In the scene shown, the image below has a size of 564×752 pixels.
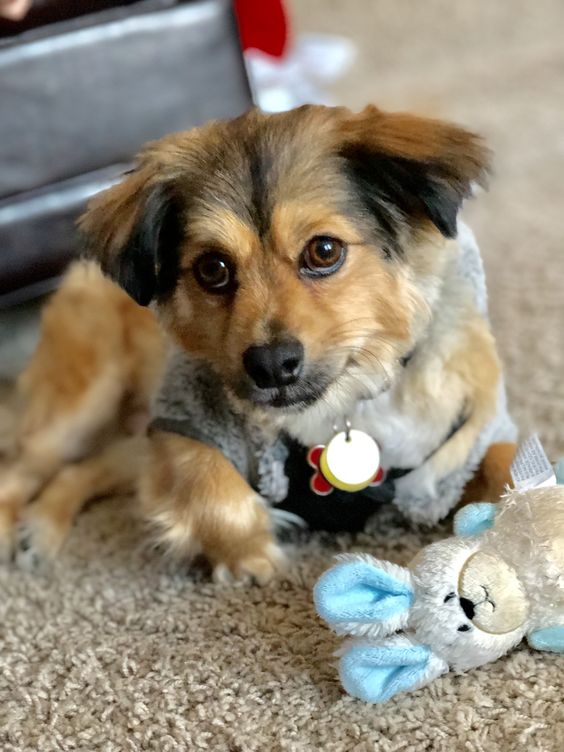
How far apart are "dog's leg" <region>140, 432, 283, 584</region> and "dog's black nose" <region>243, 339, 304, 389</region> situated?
0.23 meters

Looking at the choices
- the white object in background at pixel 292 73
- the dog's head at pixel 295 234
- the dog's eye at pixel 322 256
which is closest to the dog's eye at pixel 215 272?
the dog's head at pixel 295 234

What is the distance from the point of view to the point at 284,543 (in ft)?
4.92

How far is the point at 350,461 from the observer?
1355 millimetres

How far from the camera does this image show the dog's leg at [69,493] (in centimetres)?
157

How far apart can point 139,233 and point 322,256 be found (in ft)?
0.84

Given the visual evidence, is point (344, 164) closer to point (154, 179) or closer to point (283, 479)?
point (154, 179)

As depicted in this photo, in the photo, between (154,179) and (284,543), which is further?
(284,543)

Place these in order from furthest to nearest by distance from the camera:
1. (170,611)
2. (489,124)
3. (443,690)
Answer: (489,124) → (170,611) → (443,690)

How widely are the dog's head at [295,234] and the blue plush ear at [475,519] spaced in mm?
246

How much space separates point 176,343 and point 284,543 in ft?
1.25

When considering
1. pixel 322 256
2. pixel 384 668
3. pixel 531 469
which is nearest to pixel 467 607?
pixel 384 668

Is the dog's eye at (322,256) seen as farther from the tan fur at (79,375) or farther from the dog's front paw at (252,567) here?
the tan fur at (79,375)

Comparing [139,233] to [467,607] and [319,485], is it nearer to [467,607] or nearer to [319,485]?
[319,485]

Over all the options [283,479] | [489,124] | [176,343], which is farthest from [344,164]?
[489,124]
